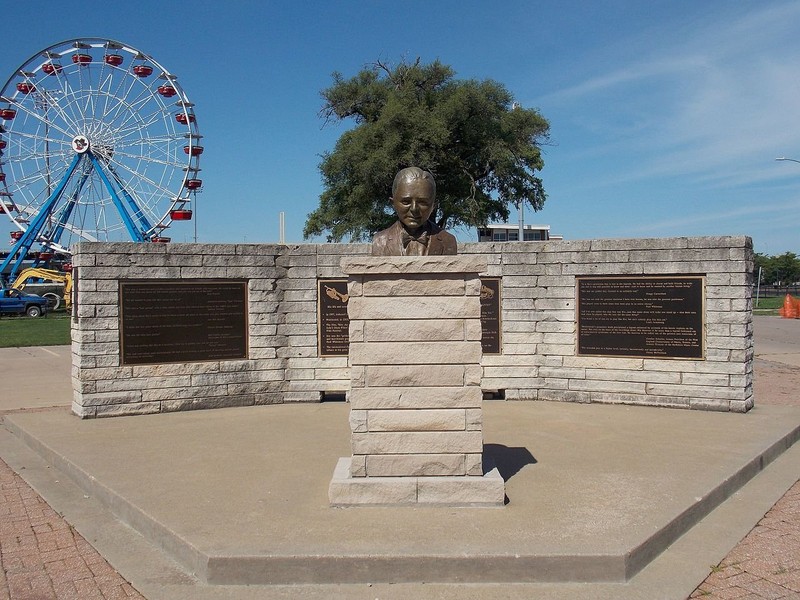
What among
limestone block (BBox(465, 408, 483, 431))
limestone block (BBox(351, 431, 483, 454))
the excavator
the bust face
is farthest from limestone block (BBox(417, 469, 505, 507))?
the excavator

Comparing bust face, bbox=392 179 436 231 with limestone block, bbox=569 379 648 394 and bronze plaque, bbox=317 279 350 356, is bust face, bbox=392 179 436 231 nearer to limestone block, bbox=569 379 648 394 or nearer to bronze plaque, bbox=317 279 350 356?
bronze plaque, bbox=317 279 350 356

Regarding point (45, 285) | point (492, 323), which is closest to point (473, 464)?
point (492, 323)

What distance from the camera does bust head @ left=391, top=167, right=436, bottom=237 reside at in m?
5.56

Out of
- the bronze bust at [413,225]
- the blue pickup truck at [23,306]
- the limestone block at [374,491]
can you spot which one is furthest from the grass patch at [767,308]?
the blue pickup truck at [23,306]

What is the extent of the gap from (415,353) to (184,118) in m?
28.9

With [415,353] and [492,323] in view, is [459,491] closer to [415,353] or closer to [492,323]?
[415,353]

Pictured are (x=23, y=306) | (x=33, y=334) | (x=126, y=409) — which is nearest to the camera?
(x=126, y=409)

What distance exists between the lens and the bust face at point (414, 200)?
5.57 m

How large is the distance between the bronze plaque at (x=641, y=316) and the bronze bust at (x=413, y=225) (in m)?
4.43

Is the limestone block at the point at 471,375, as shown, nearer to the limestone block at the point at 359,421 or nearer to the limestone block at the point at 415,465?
the limestone block at the point at 415,465

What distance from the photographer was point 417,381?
17.1 feet

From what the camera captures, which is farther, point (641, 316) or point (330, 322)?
point (330, 322)

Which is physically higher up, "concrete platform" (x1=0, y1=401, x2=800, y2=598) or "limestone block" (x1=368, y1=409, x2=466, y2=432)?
"limestone block" (x1=368, y1=409, x2=466, y2=432)

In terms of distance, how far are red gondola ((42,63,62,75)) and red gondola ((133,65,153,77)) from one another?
3503 millimetres
